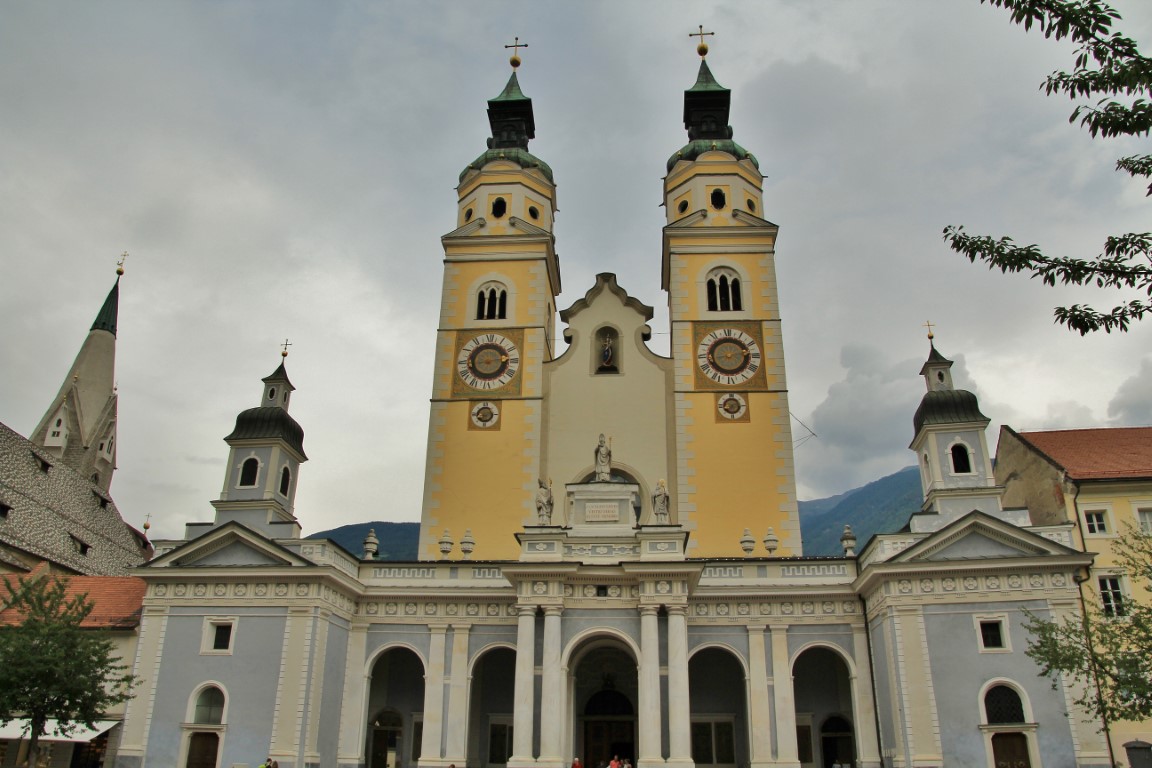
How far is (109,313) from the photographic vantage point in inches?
2534

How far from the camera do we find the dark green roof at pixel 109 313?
6372cm

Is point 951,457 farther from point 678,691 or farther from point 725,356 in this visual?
point 678,691

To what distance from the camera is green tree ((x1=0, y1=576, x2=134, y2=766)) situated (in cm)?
2256

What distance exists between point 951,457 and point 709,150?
56.8ft

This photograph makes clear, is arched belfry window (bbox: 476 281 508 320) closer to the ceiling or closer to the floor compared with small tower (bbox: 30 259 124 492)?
closer to the floor

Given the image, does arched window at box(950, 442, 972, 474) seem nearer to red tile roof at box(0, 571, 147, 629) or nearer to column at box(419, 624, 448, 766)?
column at box(419, 624, 448, 766)

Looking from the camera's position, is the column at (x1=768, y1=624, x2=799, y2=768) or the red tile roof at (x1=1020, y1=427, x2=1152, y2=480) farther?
the red tile roof at (x1=1020, y1=427, x2=1152, y2=480)

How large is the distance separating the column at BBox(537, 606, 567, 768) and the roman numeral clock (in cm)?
1137

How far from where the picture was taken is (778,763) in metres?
24.7

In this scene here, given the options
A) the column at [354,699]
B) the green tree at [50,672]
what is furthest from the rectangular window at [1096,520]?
the green tree at [50,672]

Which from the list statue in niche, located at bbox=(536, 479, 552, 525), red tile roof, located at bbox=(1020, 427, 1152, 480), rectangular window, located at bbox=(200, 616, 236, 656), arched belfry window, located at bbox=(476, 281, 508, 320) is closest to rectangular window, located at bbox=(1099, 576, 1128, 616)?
red tile roof, located at bbox=(1020, 427, 1152, 480)

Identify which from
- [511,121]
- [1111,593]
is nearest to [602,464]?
[1111,593]

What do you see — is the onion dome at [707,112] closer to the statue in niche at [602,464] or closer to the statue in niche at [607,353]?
the statue in niche at [607,353]

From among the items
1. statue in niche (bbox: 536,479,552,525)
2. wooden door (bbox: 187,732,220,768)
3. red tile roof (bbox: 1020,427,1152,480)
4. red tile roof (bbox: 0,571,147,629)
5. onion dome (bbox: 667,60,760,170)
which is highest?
onion dome (bbox: 667,60,760,170)
